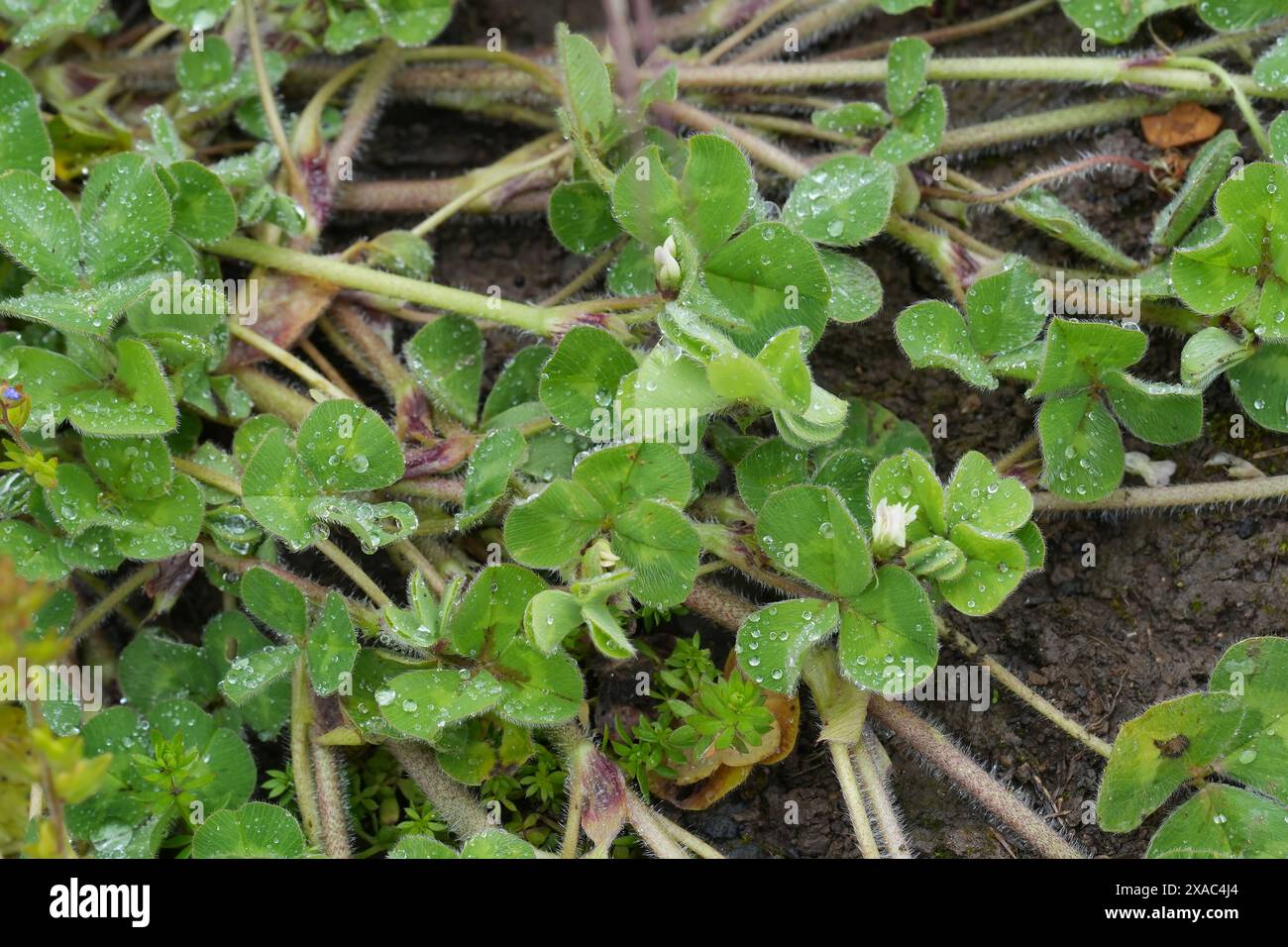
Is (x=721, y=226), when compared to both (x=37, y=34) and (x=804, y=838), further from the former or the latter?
(x=37, y=34)

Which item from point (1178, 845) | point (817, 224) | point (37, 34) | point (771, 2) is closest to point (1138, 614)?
point (1178, 845)

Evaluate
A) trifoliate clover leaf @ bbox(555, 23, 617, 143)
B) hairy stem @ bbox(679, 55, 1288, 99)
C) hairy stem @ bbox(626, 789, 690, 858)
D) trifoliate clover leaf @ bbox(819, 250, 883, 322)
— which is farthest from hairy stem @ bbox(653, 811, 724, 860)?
hairy stem @ bbox(679, 55, 1288, 99)

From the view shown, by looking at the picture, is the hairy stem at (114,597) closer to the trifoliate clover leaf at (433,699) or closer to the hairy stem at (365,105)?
the trifoliate clover leaf at (433,699)

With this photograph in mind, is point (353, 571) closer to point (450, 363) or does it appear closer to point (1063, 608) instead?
point (450, 363)

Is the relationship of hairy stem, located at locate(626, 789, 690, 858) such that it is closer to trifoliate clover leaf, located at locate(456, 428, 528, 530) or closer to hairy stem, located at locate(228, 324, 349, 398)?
trifoliate clover leaf, located at locate(456, 428, 528, 530)

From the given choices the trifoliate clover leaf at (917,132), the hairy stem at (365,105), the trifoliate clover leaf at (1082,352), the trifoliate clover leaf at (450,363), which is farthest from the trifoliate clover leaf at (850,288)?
the hairy stem at (365,105)

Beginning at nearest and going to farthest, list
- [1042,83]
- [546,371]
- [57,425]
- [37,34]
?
[546,371]
[57,425]
[37,34]
[1042,83]

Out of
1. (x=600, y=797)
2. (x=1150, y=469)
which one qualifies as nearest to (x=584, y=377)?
(x=600, y=797)
